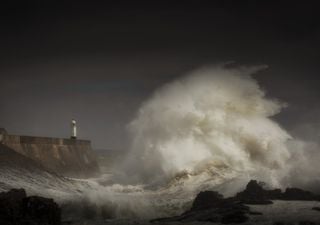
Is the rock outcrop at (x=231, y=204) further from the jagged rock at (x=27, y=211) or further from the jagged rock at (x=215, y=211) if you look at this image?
the jagged rock at (x=27, y=211)

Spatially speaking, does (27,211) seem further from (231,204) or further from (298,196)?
(298,196)

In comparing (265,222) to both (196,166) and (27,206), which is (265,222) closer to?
(27,206)

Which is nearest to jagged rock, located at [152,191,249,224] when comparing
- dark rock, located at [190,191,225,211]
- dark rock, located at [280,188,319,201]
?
dark rock, located at [190,191,225,211]

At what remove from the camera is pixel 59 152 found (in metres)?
63.2

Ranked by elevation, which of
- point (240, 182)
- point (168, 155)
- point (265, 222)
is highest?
Answer: point (168, 155)

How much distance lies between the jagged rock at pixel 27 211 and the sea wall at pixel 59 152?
29.2 m

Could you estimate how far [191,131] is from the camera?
54281 mm

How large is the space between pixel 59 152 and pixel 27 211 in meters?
40.9

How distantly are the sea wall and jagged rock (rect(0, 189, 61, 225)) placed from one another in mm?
29239

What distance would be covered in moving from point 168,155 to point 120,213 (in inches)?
885

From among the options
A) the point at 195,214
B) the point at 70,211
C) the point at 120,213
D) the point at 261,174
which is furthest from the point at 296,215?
the point at 261,174

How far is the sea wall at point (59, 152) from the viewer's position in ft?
184

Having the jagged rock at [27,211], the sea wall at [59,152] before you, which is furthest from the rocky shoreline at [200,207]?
the sea wall at [59,152]

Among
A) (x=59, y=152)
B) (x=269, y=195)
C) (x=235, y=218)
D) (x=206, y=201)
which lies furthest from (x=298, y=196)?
(x=59, y=152)
